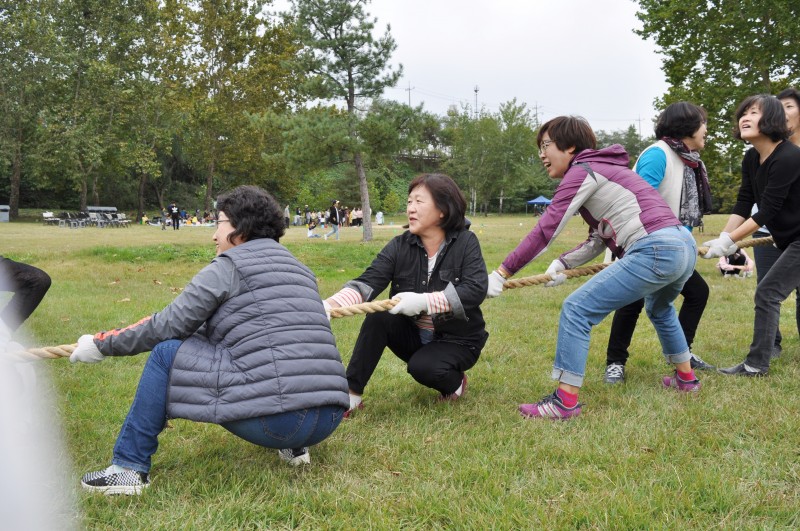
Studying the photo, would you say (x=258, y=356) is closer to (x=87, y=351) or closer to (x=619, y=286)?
(x=87, y=351)

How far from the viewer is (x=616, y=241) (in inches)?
160

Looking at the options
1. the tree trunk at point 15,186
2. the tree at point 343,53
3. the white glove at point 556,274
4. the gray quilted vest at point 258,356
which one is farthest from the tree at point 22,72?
the gray quilted vest at point 258,356

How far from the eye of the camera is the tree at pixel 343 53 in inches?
836

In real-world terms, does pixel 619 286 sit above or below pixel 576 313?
above

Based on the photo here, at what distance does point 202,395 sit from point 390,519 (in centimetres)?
98

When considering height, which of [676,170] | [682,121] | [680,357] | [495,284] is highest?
[682,121]

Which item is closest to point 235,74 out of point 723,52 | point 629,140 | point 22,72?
point 22,72

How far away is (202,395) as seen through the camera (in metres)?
2.78

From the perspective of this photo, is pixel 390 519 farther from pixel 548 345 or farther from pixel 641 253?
pixel 548 345

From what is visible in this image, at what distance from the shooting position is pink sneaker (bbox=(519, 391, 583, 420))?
387 cm

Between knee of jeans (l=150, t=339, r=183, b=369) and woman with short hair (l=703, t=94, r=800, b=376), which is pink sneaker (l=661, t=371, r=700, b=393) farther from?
knee of jeans (l=150, t=339, r=183, b=369)

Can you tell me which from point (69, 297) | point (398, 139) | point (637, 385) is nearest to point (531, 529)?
point (637, 385)

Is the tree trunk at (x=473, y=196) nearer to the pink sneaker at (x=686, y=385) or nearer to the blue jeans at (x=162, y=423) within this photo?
the pink sneaker at (x=686, y=385)

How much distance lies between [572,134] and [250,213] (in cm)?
216
